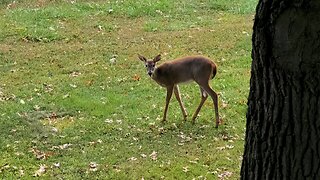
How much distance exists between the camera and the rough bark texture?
9.20ft

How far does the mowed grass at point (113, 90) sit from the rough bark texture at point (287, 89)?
15.1 feet

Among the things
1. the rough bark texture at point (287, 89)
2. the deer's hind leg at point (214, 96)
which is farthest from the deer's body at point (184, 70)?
the rough bark texture at point (287, 89)

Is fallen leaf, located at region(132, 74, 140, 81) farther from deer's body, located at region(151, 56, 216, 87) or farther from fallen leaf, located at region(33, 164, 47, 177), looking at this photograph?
fallen leaf, located at region(33, 164, 47, 177)

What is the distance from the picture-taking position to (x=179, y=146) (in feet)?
27.9

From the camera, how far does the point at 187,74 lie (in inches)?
373

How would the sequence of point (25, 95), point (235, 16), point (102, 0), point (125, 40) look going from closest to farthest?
point (25, 95), point (125, 40), point (235, 16), point (102, 0)

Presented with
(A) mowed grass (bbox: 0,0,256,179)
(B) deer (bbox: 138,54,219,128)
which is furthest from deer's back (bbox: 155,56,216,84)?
(A) mowed grass (bbox: 0,0,256,179)

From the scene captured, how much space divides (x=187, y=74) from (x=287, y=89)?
21.6ft

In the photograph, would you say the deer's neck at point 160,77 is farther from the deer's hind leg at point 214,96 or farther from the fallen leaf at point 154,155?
the fallen leaf at point 154,155

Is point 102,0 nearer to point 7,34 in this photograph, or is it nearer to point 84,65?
point 7,34

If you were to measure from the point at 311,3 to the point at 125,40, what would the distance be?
11.6 m

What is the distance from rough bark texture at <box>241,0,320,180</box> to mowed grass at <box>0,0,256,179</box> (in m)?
4.59

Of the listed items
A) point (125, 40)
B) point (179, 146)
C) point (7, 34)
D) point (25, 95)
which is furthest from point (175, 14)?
point (179, 146)

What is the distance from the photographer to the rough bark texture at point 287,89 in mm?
2803
